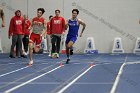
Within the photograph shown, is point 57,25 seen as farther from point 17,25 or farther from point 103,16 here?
point 103,16

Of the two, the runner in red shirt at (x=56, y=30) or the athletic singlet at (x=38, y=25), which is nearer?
the athletic singlet at (x=38, y=25)

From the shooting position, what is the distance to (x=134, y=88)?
747 cm

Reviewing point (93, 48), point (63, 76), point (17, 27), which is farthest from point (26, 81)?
point (93, 48)

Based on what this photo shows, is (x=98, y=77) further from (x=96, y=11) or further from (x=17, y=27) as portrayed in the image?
(x=96, y=11)

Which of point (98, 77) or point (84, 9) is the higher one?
point (84, 9)

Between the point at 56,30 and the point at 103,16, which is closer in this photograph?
the point at 56,30

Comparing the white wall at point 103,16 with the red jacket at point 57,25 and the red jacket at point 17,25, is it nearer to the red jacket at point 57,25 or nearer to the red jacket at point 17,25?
the red jacket at point 57,25

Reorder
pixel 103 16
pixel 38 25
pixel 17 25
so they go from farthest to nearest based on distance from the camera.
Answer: pixel 103 16
pixel 17 25
pixel 38 25

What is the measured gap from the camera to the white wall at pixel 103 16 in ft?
69.8

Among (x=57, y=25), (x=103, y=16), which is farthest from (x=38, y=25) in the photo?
(x=103, y=16)

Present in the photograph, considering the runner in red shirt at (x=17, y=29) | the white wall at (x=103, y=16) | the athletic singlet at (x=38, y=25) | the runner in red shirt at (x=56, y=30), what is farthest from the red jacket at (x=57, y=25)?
the white wall at (x=103, y=16)

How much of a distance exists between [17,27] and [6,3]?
534 cm

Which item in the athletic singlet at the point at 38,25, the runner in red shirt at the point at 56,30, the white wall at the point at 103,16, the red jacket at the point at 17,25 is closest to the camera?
the athletic singlet at the point at 38,25

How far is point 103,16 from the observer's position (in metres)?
21.5
